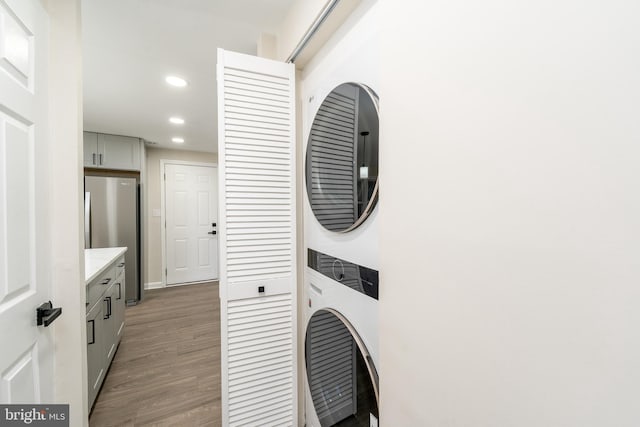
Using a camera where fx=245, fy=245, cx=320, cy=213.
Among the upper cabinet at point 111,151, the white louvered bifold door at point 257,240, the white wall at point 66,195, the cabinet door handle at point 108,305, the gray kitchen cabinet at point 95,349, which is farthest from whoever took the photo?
the upper cabinet at point 111,151

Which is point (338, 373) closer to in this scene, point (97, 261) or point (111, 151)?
point (97, 261)

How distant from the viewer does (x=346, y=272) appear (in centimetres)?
102

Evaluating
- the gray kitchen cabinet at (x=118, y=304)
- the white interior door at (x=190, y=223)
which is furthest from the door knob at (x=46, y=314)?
the white interior door at (x=190, y=223)

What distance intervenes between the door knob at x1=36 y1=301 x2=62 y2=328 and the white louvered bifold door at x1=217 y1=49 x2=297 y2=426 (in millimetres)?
612

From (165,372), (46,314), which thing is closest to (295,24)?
(46,314)

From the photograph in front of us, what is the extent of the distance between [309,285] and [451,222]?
0.99 meters

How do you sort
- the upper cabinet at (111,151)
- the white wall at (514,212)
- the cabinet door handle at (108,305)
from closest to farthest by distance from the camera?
the white wall at (514,212) → the cabinet door handle at (108,305) → the upper cabinet at (111,151)

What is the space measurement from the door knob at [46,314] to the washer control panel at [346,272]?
3.51 ft

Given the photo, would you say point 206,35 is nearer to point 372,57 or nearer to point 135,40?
point 135,40

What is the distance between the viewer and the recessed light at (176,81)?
201cm

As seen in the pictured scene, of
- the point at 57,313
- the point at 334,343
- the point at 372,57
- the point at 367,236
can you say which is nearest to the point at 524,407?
the point at 367,236

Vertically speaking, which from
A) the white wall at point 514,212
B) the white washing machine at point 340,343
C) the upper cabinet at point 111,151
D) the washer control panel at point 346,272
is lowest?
the white washing machine at point 340,343

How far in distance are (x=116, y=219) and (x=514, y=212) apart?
14.3 feet

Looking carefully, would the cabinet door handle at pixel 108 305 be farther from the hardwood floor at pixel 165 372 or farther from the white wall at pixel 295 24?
the white wall at pixel 295 24
